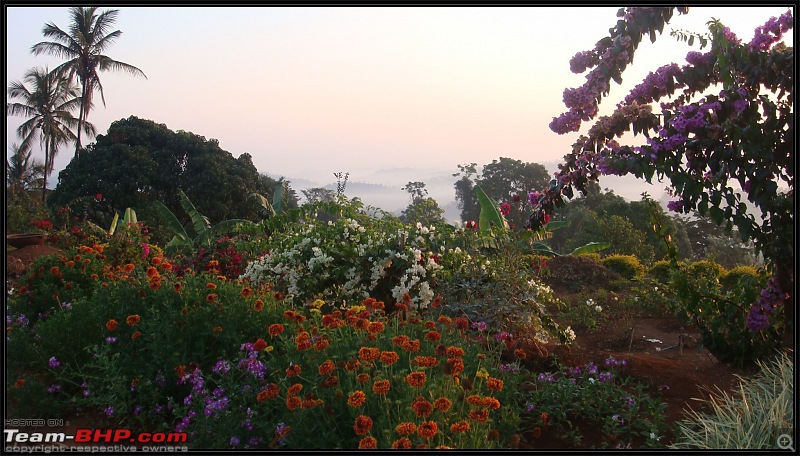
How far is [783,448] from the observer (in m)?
3.25

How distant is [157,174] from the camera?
75.8 ft

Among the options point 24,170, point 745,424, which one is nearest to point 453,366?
point 745,424

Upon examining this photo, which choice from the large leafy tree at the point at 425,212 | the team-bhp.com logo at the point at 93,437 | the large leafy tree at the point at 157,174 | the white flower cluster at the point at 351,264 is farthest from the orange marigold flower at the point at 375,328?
the large leafy tree at the point at 157,174

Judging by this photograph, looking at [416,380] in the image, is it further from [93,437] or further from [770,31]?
[770,31]

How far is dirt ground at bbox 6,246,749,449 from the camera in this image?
13.4 ft

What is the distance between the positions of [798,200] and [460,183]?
132 ft

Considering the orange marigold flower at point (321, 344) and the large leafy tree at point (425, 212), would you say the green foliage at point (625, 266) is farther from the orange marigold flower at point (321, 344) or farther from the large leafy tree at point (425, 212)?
the orange marigold flower at point (321, 344)

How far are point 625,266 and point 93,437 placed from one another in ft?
35.7

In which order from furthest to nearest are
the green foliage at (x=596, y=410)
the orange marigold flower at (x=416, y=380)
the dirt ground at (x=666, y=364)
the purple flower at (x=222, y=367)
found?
the dirt ground at (x=666, y=364) < the purple flower at (x=222, y=367) < the green foliage at (x=596, y=410) < the orange marigold flower at (x=416, y=380)

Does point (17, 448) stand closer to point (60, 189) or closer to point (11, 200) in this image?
point (60, 189)

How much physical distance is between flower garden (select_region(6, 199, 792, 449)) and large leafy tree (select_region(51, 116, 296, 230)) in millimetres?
16423

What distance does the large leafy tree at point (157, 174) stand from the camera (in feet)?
72.6

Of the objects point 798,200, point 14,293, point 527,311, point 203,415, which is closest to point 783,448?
point 798,200

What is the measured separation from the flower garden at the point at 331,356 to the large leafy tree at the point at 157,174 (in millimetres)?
16423
